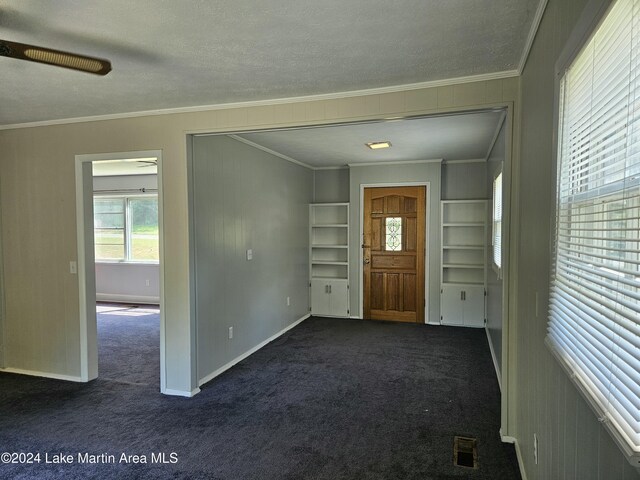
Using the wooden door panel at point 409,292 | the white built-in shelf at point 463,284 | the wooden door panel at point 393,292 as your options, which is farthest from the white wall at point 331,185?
the white built-in shelf at point 463,284

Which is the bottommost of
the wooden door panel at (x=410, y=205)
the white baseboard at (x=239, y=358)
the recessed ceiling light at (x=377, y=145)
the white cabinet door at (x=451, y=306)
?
the white baseboard at (x=239, y=358)

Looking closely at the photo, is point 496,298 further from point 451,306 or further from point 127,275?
point 127,275

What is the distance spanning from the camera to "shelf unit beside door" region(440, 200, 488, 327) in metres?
5.77

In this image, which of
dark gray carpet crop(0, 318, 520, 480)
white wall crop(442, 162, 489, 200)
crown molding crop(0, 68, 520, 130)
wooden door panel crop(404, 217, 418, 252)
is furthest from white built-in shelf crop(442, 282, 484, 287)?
crown molding crop(0, 68, 520, 130)

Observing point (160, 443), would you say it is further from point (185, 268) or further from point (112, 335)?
point (112, 335)

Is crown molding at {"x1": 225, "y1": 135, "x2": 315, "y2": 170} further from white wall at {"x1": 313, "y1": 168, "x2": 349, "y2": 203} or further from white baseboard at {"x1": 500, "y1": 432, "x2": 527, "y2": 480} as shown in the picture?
white baseboard at {"x1": 500, "y1": 432, "x2": 527, "y2": 480}

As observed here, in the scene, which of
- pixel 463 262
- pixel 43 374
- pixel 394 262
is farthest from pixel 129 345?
pixel 463 262

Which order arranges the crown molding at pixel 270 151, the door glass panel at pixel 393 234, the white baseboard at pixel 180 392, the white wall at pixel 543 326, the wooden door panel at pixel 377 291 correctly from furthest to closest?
1. the wooden door panel at pixel 377 291
2. the door glass panel at pixel 393 234
3. the crown molding at pixel 270 151
4. the white baseboard at pixel 180 392
5. the white wall at pixel 543 326

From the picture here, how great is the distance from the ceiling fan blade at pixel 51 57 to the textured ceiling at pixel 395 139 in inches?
64.3

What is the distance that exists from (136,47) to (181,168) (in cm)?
133

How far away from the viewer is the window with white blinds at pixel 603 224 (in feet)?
2.86

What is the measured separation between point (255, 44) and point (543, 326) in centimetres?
201

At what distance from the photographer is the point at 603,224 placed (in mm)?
1101

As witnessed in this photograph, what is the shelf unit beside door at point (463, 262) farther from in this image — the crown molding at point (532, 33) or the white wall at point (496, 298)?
the crown molding at point (532, 33)
